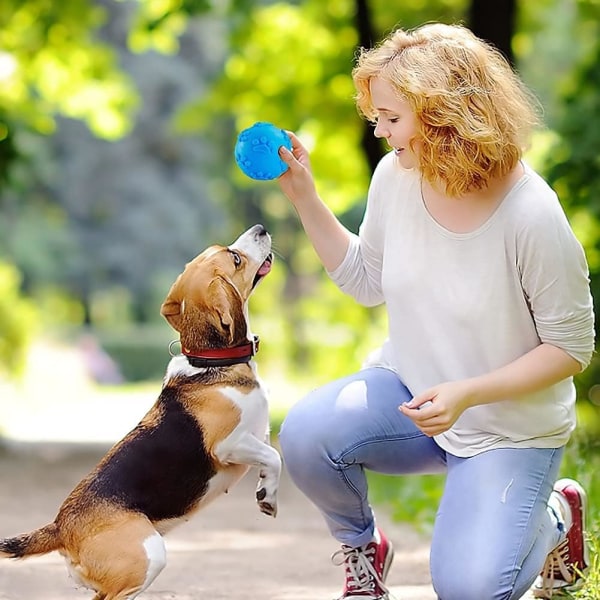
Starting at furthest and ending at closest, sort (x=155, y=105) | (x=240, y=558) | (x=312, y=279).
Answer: (x=312, y=279), (x=155, y=105), (x=240, y=558)

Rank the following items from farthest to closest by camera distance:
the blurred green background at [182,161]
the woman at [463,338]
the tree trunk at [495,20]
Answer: the blurred green background at [182,161] → the tree trunk at [495,20] → the woman at [463,338]

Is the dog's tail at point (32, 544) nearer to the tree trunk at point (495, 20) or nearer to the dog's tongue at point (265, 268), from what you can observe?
the dog's tongue at point (265, 268)

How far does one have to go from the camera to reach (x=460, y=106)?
3420 millimetres

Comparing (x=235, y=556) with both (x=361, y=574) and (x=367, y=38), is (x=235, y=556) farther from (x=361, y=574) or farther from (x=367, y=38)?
(x=367, y=38)

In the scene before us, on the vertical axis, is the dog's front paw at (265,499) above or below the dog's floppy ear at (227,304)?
below

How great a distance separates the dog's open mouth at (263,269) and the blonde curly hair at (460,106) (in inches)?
30.6

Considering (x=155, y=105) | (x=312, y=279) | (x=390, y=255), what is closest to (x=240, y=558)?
(x=390, y=255)

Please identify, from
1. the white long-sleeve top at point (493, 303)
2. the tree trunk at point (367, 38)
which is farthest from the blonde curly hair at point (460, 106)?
the tree trunk at point (367, 38)

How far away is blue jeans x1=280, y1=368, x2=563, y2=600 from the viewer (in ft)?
11.0

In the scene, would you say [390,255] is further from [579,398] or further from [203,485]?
[579,398]

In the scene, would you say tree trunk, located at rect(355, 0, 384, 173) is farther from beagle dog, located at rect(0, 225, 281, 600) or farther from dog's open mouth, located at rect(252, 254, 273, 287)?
beagle dog, located at rect(0, 225, 281, 600)

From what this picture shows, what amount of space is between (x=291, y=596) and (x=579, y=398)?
18.9 ft

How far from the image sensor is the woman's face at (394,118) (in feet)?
11.5

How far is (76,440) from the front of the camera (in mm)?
12164
